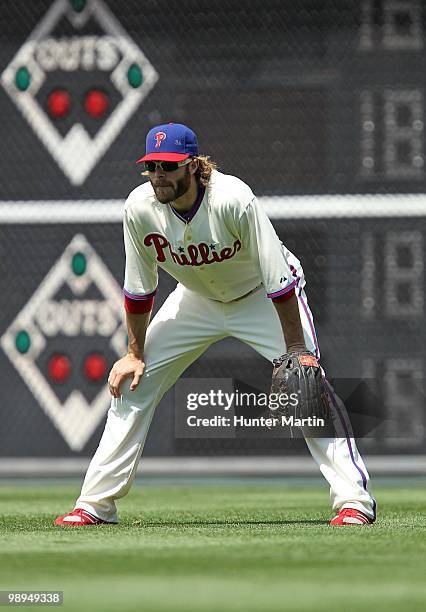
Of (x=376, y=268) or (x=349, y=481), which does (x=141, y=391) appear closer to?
(x=349, y=481)

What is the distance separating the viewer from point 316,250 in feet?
25.7

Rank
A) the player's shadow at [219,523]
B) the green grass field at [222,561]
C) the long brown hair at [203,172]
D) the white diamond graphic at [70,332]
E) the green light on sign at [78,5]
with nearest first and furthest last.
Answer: the green grass field at [222,561], the long brown hair at [203,172], the player's shadow at [219,523], the white diamond graphic at [70,332], the green light on sign at [78,5]

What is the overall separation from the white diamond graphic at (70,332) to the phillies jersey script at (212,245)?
2.67 metres

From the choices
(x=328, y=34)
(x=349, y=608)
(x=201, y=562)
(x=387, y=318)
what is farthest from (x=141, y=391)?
(x=328, y=34)

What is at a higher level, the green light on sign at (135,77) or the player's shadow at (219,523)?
the green light on sign at (135,77)

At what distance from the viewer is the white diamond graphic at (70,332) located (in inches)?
310

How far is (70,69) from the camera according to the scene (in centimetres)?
802

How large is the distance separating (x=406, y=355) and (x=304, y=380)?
2990mm

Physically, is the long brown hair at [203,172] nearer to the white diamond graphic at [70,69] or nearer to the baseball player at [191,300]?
the baseball player at [191,300]

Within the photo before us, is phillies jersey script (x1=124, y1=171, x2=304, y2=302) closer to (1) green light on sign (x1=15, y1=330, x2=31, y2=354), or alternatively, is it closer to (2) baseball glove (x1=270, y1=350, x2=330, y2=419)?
(2) baseball glove (x1=270, y1=350, x2=330, y2=419)

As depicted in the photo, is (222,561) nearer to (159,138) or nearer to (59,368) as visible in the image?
(159,138)

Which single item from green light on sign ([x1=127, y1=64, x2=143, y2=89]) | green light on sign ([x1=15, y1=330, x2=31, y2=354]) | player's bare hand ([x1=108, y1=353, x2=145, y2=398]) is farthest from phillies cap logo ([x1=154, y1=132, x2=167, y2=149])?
green light on sign ([x1=15, y1=330, x2=31, y2=354])

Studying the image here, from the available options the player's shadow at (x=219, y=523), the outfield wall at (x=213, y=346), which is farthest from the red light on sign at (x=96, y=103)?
the player's shadow at (x=219, y=523)

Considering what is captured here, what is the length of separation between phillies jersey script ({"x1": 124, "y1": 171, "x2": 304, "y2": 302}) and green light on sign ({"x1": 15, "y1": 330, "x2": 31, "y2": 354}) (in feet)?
9.52
